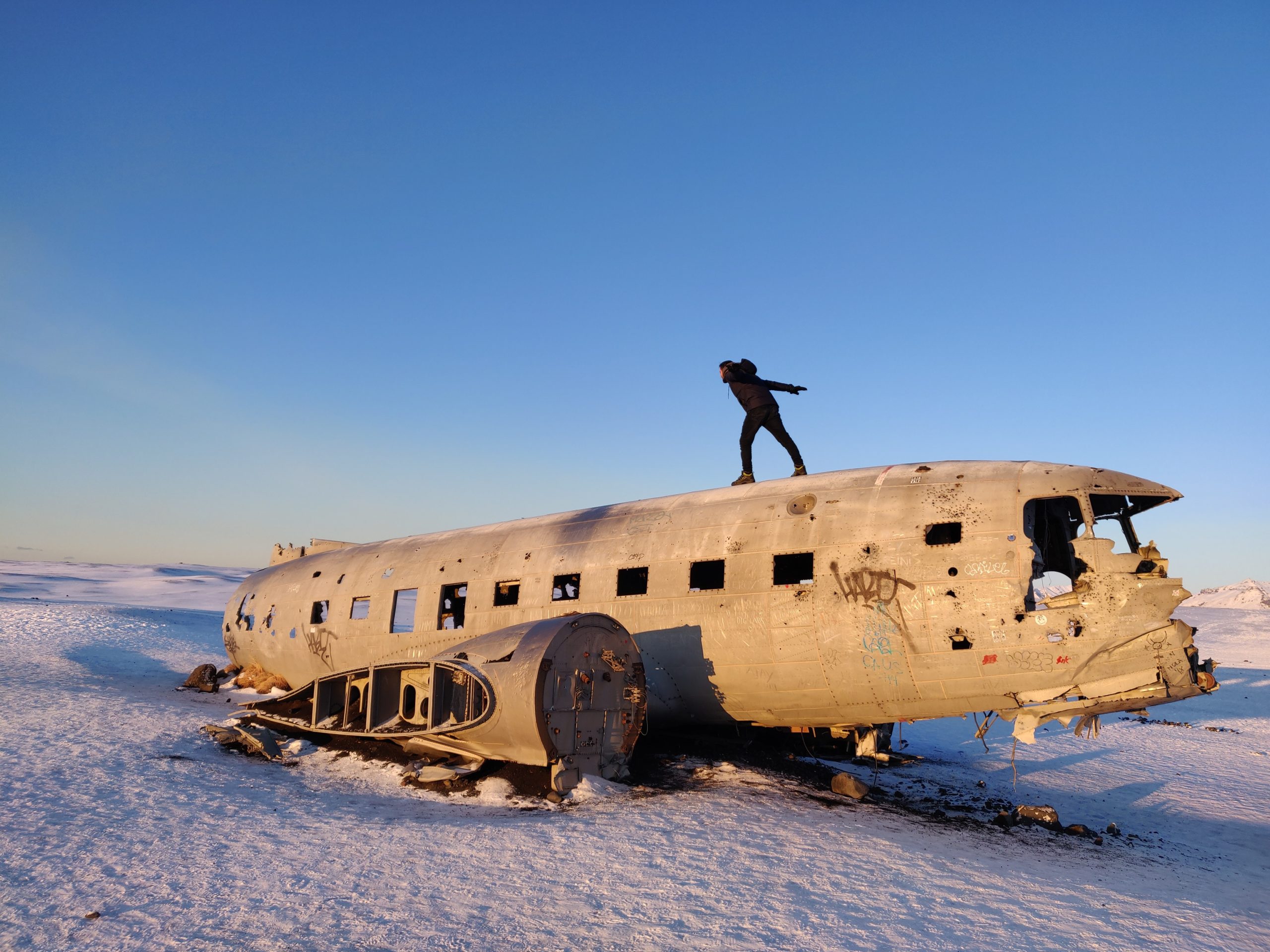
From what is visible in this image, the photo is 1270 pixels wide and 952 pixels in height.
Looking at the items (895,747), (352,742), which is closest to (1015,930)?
(352,742)

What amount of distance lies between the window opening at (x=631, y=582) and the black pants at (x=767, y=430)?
3.01 meters

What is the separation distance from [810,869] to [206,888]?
20.3ft

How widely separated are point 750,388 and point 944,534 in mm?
5241

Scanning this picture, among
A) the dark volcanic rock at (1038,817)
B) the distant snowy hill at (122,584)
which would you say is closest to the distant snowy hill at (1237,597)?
the dark volcanic rock at (1038,817)

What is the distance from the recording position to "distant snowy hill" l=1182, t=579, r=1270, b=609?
7294 centimetres

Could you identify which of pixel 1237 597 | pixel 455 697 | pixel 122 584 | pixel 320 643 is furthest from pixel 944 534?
pixel 1237 597

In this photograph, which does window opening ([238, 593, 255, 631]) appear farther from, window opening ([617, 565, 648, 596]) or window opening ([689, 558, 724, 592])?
window opening ([689, 558, 724, 592])

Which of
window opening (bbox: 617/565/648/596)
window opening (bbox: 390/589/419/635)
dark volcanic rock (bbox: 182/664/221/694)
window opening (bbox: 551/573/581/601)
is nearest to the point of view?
window opening (bbox: 617/565/648/596)

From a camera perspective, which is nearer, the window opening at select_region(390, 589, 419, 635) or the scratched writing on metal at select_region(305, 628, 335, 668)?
the window opening at select_region(390, 589, 419, 635)

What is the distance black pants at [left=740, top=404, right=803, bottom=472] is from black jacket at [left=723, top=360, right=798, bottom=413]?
0.11 meters

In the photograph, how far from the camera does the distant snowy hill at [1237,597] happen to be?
7294cm

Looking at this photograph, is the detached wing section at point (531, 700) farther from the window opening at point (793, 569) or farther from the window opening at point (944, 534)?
the window opening at point (944, 534)

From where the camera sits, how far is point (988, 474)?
37.9 feet

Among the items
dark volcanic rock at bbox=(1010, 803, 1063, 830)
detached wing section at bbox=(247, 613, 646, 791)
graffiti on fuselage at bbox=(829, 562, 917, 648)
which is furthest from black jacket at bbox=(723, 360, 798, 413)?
dark volcanic rock at bbox=(1010, 803, 1063, 830)
